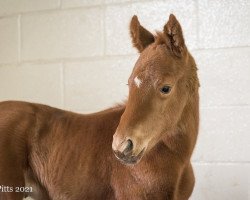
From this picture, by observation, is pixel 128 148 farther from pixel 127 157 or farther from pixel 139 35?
pixel 139 35

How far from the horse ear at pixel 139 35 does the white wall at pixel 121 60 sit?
1.74ft

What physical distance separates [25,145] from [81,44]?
2.45 ft

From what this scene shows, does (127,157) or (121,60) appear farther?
(121,60)

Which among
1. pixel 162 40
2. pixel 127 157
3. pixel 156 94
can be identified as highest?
pixel 162 40

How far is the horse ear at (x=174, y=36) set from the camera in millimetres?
884

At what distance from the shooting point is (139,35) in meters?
0.99

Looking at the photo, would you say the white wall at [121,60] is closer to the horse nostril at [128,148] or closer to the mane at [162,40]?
the mane at [162,40]

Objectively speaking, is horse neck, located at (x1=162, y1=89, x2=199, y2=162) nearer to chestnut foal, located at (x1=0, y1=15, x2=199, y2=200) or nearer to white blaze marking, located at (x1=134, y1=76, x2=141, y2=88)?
chestnut foal, located at (x1=0, y1=15, x2=199, y2=200)

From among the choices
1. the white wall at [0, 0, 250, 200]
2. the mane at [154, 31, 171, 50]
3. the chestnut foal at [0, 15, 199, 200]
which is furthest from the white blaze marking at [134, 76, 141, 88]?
the white wall at [0, 0, 250, 200]

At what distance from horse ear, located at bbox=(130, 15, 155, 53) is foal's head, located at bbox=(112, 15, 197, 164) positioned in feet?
0.14

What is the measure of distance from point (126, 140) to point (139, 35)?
0.34 m

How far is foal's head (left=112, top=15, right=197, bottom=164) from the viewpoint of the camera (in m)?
0.79


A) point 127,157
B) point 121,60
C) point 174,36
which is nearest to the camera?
point 127,157

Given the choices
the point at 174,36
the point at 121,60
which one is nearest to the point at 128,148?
the point at 174,36
